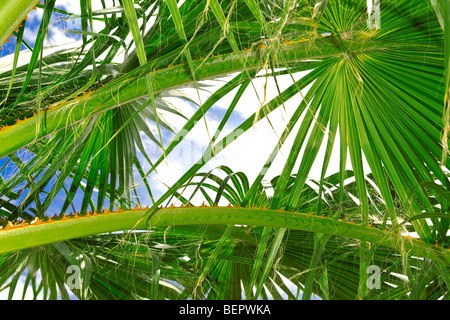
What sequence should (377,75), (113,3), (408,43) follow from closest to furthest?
(408,43)
(377,75)
(113,3)

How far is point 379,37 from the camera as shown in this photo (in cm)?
100

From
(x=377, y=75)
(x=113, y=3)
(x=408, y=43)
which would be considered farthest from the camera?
(x=113, y=3)

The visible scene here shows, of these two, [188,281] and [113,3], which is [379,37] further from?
[188,281]

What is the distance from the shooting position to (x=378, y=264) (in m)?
1.52

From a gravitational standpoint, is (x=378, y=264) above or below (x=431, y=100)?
below

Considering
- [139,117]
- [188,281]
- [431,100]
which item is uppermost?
[139,117]
